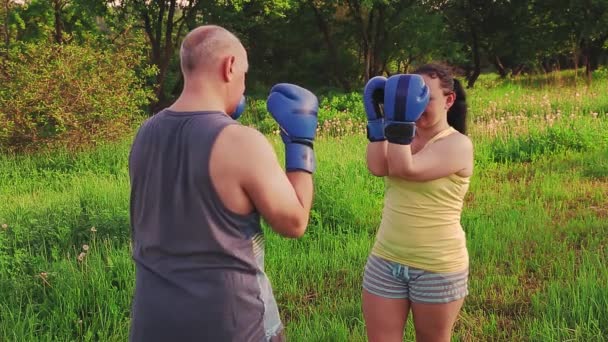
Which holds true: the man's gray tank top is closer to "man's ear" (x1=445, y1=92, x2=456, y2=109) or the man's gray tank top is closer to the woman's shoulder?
the woman's shoulder

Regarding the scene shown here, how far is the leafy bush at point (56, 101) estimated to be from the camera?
10.1m

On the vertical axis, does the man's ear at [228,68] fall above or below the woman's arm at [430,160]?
above

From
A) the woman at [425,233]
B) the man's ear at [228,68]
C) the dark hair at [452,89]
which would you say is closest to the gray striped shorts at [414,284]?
the woman at [425,233]

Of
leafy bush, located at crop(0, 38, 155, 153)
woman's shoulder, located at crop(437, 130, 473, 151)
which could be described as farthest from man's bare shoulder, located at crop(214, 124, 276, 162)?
leafy bush, located at crop(0, 38, 155, 153)

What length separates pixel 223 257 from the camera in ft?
5.65

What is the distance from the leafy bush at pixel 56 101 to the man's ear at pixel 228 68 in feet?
29.9

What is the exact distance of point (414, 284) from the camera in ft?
7.86

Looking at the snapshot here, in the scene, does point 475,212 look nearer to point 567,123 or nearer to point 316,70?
point 567,123

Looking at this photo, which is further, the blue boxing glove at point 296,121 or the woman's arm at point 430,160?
the woman's arm at point 430,160

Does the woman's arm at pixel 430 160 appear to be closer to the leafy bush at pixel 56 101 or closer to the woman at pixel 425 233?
the woman at pixel 425 233

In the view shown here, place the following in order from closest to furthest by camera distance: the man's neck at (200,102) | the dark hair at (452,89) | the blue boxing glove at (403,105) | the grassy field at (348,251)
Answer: the man's neck at (200,102), the blue boxing glove at (403,105), the dark hair at (452,89), the grassy field at (348,251)

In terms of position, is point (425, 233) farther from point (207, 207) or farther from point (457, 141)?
A: point (207, 207)

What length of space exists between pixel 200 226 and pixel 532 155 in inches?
281

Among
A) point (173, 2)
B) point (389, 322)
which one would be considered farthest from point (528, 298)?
point (173, 2)
